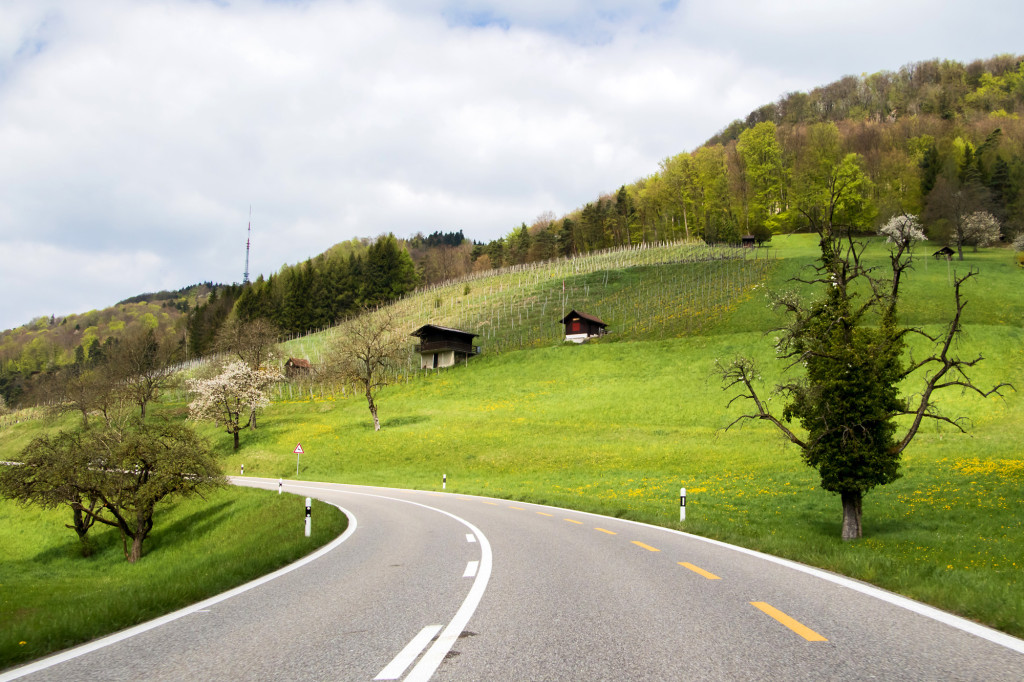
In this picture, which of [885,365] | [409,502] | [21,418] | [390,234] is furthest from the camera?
[390,234]

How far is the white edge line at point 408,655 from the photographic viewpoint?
4.35 meters

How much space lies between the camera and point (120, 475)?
27.3 meters

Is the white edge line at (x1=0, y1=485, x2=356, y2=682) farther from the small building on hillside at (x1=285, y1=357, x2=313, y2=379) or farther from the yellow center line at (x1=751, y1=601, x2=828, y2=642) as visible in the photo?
the small building on hillside at (x1=285, y1=357, x2=313, y2=379)

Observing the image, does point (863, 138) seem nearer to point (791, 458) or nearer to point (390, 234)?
point (390, 234)

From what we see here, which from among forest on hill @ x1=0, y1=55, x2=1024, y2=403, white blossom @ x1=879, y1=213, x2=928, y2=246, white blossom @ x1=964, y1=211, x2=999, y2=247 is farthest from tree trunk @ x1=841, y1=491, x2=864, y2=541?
white blossom @ x1=964, y1=211, x2=999, y2=247

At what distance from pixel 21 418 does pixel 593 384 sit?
319 feet

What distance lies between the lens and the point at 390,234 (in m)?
143

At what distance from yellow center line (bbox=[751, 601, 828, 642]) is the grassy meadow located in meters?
1.95

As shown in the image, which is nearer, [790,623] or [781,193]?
[790,623]

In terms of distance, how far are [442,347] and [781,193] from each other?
7589 cm

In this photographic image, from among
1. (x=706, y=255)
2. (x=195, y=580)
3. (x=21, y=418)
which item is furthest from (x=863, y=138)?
(x=21, y=418)

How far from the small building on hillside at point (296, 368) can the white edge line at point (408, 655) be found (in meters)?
71.2

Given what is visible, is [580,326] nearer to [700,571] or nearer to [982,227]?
[700,571]

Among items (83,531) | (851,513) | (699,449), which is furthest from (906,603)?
(83,531)
